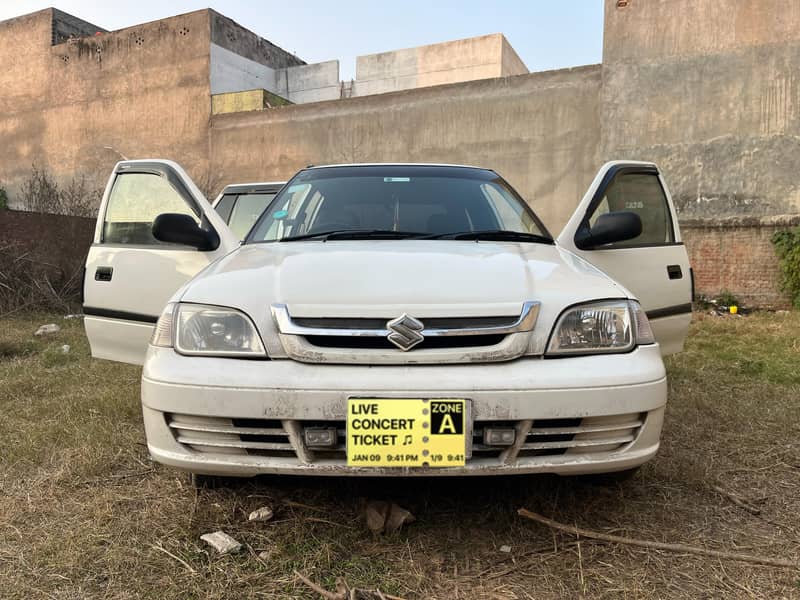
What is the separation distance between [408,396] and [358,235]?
1006 millimetres

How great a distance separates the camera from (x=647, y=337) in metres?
1.89

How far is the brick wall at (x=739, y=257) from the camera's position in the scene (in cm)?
972

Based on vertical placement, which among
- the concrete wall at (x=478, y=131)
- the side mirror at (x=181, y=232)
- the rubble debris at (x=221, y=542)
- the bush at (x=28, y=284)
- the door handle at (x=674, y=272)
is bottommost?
the rubble debris at (x=221, y=542)

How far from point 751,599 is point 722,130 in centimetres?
1085

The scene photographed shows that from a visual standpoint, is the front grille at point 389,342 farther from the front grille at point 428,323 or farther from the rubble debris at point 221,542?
the rubble debris at point 221,542

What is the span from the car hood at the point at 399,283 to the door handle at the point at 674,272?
967mm

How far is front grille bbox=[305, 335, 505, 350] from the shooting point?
1738mm

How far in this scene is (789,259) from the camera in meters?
9.43

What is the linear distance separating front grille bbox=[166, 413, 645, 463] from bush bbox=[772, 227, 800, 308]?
9509mm

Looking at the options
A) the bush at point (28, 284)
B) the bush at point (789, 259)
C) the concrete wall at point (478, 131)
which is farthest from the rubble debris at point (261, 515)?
the concrete wall at point (478, 131)

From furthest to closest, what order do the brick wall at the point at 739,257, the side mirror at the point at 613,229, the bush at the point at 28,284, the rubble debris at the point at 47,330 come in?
the brick wall at the point at 739,257 → the bush at the point at 28,284 → the rubble debris at the point at 47,330 → the side mirror at the point at 613,229

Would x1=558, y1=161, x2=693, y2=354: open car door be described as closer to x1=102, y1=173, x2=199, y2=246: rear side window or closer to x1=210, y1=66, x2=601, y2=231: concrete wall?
x1=102, y1=173, x2=199, y2=246: rear side window

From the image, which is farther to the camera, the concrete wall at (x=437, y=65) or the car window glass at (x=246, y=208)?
the concrete wall at (x=437, y=65)

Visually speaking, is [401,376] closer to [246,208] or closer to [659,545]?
[659,545]
